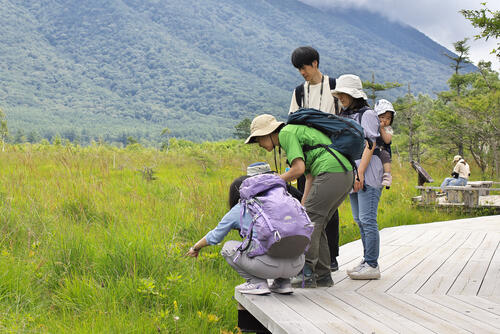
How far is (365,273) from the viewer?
13.2 ft

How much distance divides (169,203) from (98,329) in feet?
9.93

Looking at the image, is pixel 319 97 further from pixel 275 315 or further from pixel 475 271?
pixel 475 271

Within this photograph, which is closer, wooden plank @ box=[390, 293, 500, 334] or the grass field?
wooden plank @ box=[390, 293, 500, 334]

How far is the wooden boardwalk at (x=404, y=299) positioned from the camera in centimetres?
284

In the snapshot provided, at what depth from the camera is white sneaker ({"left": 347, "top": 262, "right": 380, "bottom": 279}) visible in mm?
4005

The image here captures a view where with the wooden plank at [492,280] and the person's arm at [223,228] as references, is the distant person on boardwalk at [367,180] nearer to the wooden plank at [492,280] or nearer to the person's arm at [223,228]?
the wooden plank at [492,280]

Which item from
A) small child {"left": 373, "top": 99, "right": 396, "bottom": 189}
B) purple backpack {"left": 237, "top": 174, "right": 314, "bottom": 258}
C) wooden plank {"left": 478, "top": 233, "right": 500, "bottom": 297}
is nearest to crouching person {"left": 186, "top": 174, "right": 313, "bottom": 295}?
purple backpack {"left": 237, "top": 174, "right": 314, "bottom": 258}

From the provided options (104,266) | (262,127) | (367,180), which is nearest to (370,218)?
(367,180)

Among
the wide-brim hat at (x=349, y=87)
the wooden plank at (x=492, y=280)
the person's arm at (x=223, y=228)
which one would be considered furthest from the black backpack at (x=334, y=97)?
the wooden plank at (x=492, y=280)

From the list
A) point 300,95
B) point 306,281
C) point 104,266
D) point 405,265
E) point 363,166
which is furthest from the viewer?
point 405,265

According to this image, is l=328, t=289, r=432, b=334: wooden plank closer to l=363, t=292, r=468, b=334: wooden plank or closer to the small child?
l=363, t=292, r=468, b=334: wooden plank

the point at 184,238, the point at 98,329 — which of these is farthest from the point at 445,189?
the point at 98,329

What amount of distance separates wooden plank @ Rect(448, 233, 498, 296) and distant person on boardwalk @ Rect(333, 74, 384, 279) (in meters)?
0.61

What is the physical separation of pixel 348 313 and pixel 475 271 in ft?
6.41
